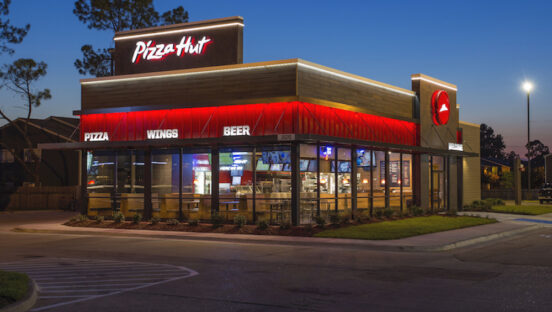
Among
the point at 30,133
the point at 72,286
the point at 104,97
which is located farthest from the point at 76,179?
the point at 72,286

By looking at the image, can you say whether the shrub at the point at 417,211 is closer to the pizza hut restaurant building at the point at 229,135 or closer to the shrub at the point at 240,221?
the pizza hut restaurant building at the point at 229,135

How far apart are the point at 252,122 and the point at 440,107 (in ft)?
47.7

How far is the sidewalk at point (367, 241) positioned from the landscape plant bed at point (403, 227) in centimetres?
57

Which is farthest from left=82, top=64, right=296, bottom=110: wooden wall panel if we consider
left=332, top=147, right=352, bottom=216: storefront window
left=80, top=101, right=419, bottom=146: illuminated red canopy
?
left=332, top=147, right=352, bottom=216: storefront window

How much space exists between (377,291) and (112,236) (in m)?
15.1

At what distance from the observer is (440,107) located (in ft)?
116

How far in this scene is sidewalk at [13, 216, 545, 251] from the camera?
19062mm

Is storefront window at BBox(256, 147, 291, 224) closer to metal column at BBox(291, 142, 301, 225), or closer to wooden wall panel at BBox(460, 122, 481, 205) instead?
metal column at BBox(291, 142, 301, 225)

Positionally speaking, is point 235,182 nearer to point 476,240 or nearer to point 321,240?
point 321,240

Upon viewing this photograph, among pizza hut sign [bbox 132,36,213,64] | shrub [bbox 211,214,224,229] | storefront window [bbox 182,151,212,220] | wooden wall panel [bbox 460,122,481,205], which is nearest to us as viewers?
shrub [bbox 211,214,224,229]

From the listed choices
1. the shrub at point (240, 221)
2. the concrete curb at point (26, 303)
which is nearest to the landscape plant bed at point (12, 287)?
the concrete curb at point (26, 303)

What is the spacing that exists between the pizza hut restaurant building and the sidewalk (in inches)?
117

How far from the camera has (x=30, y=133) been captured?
55.2 meters

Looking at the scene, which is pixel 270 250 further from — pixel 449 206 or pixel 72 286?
pixel 449 206
